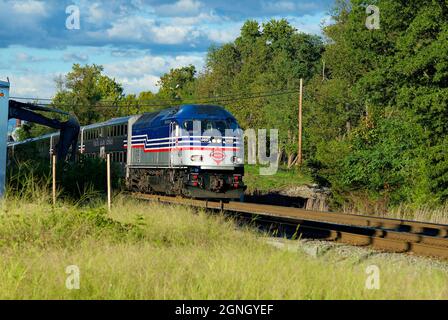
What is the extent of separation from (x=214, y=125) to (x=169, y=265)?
15499mm

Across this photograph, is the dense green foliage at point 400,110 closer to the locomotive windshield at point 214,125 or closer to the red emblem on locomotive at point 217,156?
the locomotive windshield at point 214,125

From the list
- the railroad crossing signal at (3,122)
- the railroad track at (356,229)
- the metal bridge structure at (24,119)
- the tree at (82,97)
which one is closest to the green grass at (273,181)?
the metal bridge structure at (24,119)

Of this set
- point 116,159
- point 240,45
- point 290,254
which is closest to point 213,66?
point 240,45

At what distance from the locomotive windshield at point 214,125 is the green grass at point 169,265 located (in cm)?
1081

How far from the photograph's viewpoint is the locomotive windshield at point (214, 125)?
79.4 feet

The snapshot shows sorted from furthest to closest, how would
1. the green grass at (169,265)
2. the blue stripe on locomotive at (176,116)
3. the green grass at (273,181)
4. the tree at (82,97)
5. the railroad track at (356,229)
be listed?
the tree at (82,97) < the green grass at (273,181) < the blue stripe on locomotive at (176,116) < the railroad track at (356,229) < the green grass at (169,265)

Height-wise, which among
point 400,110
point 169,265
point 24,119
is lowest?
point 169,265

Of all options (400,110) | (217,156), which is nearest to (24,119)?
(217,156)

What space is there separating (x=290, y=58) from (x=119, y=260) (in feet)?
264

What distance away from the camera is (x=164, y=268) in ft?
29.6

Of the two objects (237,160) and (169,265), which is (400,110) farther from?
(169,265)

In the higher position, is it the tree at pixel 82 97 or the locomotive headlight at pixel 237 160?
the tree at pixel 82 97

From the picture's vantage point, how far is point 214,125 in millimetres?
24469
